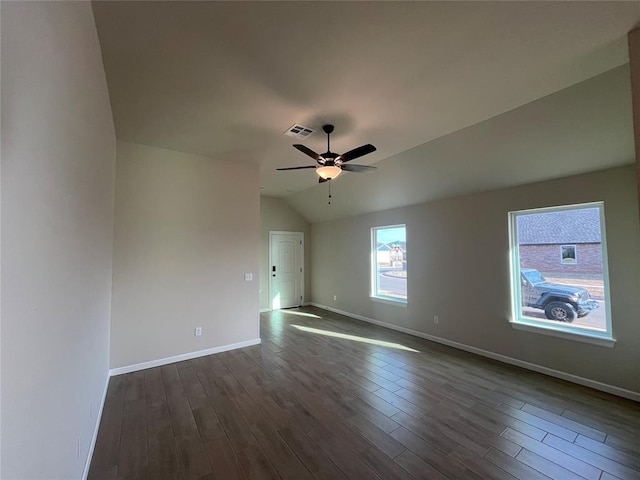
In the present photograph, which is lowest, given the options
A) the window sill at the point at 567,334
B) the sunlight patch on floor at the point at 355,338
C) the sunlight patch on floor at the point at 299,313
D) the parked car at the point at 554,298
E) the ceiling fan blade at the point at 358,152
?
the sunlight patch on floor at the point at 355,338

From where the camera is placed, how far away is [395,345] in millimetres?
4332

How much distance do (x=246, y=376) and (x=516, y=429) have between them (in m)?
2.71

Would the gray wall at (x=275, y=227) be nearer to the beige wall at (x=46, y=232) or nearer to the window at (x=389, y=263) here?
the window at (x=389, y=263)

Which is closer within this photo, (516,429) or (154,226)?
(516,429)

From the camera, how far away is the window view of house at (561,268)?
10.0 feet

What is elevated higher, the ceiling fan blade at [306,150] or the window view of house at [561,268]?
the ceiling fan blade at [306,150]

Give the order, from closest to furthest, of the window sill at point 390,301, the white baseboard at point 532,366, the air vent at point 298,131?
the white baseboard at point 532,366 < the air vent at point 298,131 < the window sill at point 390,301

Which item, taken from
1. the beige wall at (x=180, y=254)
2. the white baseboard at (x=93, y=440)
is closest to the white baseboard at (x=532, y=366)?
the beige wall at (x=180, y=254)

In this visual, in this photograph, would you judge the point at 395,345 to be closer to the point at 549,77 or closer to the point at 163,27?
the point at 549,77

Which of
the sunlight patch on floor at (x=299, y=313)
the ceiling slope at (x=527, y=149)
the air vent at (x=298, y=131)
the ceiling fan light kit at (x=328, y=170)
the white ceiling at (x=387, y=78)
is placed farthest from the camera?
the sunlight patch on floor at (x=299, y=313)

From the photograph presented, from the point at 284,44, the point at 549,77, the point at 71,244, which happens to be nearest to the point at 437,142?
the point at 549,77

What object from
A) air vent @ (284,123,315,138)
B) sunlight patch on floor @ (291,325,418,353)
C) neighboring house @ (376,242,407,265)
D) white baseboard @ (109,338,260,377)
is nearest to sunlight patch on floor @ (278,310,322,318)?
sunlight patch on floor @ (291,325,418,353)

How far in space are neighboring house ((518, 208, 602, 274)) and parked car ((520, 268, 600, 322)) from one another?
0.17 m

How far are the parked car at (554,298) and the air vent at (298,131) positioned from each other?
11.0ft
